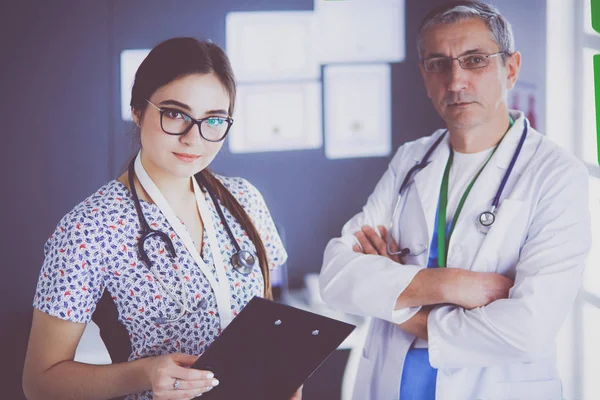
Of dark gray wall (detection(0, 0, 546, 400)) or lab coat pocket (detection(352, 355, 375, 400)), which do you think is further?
dark gray wall (detection(0, 0, 546, 400))

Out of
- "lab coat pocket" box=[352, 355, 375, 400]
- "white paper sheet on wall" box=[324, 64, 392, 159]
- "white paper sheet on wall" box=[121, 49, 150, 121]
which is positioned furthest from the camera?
"white paper sheet on wall" box=[324, 64, 392, 159]

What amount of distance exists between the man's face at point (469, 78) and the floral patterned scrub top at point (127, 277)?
78 cm

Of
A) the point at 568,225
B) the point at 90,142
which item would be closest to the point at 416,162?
the point at 568,225

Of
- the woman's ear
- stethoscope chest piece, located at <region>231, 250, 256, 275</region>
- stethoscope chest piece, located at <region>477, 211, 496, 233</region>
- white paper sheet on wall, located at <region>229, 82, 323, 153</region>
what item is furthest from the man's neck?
white paper sheet on wall, located at <region>229, 82, 323, 153</region>

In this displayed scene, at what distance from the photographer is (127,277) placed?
1526 millimetres

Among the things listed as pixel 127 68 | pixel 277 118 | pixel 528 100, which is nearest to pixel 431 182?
pixel 528 100

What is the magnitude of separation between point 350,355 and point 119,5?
2.04 meters

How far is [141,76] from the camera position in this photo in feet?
5.30

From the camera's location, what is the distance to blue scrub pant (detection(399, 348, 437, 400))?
1821mm

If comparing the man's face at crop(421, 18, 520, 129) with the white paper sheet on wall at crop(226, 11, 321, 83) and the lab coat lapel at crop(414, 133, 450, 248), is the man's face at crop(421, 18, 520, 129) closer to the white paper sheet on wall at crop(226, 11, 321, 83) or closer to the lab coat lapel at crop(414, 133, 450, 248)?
the lab coat lapel at crop(414, 133, 450, 248)

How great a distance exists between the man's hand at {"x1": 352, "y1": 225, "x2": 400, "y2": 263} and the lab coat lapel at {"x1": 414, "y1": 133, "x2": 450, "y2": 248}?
131 mm

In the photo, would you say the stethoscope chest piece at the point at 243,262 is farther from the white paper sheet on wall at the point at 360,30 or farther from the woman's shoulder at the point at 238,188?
the white paper sheet on wall at the point at 360,30

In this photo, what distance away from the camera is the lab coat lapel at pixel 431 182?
1917 mm

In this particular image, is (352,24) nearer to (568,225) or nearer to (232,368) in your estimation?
(568,225)
